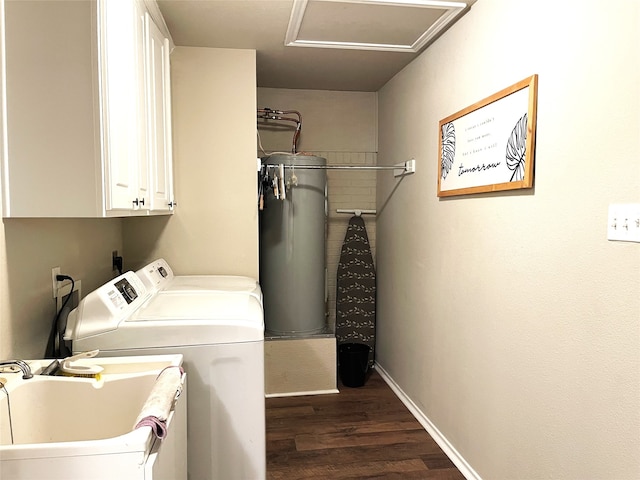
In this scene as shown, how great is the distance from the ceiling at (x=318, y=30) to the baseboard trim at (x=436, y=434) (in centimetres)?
222

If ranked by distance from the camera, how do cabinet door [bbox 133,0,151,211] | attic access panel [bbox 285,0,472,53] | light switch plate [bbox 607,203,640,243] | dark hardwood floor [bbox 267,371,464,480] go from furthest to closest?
dark hardwood floor [bbox 267,371,464,480], attic access panel [bbox 285,0,472,53], cabinet door [bbox 133,0,151,211], light switch plate [bbox 607,203,640,243]

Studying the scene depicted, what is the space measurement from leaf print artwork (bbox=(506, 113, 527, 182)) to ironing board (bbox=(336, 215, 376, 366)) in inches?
80.0

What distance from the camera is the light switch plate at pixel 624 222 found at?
1.26 m

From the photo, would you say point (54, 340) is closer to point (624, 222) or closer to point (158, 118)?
point (158, 118)

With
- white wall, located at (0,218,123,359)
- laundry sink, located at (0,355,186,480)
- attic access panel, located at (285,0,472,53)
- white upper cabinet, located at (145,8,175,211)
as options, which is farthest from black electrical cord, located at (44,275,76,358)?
attic access panel, located at (285,0,472,53)

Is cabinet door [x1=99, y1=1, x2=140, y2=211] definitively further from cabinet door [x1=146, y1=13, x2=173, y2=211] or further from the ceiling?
the ceiling

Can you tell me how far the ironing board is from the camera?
151 inches

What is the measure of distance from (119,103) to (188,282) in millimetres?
1262

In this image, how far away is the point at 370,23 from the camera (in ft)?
7.95

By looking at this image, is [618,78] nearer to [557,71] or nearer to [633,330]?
[557,71]

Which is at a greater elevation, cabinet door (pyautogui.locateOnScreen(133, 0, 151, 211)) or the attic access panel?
the attic access panel

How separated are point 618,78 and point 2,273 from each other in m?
1.94

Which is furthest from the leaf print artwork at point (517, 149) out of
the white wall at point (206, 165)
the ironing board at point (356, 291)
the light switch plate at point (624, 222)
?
the ironing board at point (356, 291)

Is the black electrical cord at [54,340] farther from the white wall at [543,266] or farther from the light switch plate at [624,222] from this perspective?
the light switch plate at [624,222]
